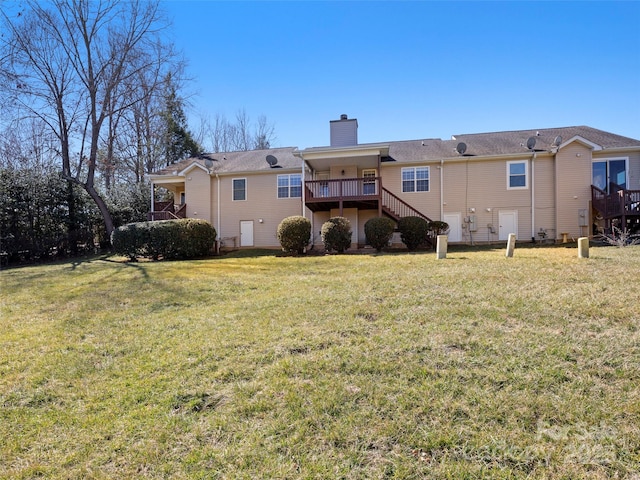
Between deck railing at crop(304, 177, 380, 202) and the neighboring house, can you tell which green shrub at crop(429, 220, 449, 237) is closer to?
the neighboring house

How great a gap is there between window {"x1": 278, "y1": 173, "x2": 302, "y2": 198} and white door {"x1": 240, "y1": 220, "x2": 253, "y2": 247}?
2.31m

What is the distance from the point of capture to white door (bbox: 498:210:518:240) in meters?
16.2

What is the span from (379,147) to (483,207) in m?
5.96

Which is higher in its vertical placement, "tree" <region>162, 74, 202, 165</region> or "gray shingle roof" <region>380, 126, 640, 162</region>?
"tree" <region>162, 74, 202, 165</region>

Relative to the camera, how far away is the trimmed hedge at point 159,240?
46.8ft

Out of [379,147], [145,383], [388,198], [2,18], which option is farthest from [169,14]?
[145,383]

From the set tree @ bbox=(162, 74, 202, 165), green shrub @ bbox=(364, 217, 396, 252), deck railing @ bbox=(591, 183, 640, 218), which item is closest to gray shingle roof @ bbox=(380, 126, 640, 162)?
deck railing @ bbox=(591, 183, 640, 218)

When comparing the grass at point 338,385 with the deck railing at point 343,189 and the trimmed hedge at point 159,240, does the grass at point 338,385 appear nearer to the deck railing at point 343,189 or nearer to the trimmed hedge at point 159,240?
the trimmed hedge at point 159,240

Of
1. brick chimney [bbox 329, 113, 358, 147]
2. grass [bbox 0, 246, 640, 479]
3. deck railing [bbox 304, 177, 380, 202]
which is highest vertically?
brick chimney [bbox 329, 113, 358, 147]

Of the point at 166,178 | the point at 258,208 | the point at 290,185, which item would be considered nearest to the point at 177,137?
the point at 166,178

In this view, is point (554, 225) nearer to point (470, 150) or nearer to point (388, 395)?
point (470, 150)

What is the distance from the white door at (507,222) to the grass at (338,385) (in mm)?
10296

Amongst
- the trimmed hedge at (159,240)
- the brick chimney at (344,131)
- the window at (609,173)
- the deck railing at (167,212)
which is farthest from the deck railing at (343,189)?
the window at (609,173)

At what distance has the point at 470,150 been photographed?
55.9ft
